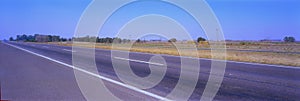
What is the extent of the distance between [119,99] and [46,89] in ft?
7.85

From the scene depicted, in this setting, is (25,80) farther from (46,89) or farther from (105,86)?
(105,86)

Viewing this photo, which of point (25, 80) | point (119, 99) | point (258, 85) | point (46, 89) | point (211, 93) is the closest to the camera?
point (119, 99)

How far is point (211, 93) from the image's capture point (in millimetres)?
7906

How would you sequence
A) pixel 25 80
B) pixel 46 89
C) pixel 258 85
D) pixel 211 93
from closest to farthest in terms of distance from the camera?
→ pixel 211 93 < pixel 46 89 < pixel 258 85 < pixel 25 80

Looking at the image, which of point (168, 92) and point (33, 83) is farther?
point (33, 83)

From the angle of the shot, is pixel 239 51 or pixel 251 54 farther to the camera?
pixel 239 51

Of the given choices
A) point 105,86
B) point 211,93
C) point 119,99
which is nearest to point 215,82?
point 211,93

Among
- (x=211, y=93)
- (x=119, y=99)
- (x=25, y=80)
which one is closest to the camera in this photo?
(x=119, y=99)

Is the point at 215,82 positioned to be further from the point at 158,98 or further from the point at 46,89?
the point at 46,89

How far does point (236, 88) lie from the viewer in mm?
8797

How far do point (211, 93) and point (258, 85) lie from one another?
2.18 meters

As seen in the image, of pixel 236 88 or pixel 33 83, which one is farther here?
pixel 33 83

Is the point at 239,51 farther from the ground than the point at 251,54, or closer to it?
closer to it

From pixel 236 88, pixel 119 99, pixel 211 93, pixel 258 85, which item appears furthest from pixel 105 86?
pixel 258 85
